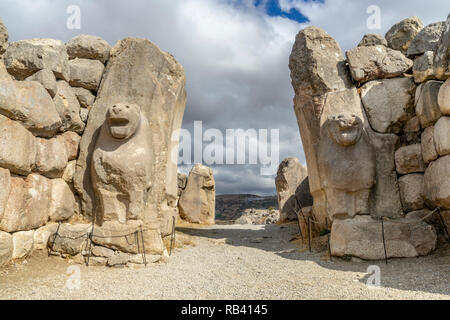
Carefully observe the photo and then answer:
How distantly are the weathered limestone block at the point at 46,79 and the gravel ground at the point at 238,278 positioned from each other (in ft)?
7.48

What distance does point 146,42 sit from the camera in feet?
19.9

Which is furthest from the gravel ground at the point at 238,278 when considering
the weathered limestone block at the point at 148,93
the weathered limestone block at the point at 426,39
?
the weathered limestone block at the point at 426,39

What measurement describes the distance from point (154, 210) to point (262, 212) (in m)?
13.5

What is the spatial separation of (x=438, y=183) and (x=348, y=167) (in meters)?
1.29

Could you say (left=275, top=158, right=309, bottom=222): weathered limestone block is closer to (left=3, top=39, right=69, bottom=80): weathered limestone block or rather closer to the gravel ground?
the gravel ground

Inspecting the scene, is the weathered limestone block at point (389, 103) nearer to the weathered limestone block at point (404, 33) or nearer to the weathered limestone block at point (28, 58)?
the weathered limestone block at point (404, 33)

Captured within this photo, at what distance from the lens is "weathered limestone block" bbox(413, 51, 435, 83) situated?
5801 millimetres

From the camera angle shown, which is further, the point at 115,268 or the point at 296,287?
the point at 115,268

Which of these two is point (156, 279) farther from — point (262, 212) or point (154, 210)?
point (262, 212)

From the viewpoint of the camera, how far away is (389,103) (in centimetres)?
632

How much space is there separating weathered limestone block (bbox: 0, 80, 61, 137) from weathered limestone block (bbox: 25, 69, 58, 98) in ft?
0.45

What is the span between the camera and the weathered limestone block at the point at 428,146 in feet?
17.7

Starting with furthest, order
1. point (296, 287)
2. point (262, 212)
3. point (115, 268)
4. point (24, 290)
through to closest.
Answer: point (262, 212)
point (115, 268)
point (296, 287)
point (24, 290)
